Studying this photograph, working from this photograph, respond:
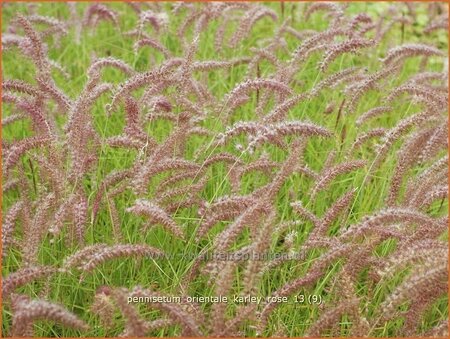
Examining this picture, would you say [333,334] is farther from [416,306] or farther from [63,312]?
[63,312]

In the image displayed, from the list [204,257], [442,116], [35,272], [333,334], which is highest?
[442,116]

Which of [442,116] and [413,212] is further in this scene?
[442,116]

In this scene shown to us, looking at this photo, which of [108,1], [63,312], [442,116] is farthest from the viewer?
[108,1]

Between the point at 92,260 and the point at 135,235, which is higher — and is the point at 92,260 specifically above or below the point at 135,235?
above

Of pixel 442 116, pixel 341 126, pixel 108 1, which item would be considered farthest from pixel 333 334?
pixel 108 1

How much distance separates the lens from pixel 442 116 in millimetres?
3490

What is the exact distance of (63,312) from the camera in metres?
2.17

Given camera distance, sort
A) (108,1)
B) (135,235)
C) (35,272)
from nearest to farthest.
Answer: (35,272)
(135,235)
(108,1)

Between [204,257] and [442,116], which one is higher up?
[442,116]

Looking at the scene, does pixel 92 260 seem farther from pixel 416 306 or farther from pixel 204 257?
pixel 416 306

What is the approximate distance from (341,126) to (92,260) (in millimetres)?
2210

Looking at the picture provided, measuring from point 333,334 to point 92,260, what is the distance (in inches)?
39.5

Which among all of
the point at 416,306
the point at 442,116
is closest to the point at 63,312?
the point at 416,306

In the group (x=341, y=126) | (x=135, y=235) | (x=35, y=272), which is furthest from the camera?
(x=341, y=126)
